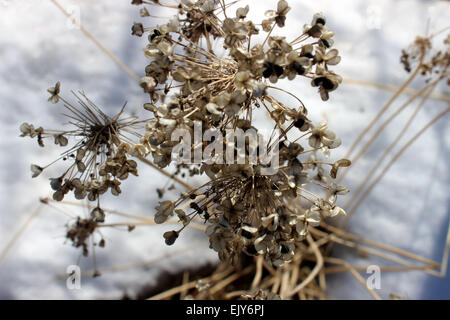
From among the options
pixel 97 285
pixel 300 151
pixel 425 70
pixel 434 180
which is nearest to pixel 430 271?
pixel 434 180

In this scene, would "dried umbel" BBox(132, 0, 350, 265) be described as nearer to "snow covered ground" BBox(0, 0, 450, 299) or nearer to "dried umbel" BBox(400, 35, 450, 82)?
"snow covered ground" BBox(0, 0, 450, 299)

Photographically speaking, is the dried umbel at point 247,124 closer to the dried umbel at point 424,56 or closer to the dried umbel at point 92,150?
the dried umbel at point 92,150

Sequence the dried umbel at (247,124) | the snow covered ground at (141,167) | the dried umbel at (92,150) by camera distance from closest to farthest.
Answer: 1. the dried umbel at (247,124)
2. the dried umbel at (92,150)
3. the snow covered ground at (141,167)

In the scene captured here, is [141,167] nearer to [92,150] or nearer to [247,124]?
[92,150]

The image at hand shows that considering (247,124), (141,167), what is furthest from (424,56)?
(141,167)

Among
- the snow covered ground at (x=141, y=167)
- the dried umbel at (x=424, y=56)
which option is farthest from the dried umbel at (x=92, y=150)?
the dried umbel at (x=424, y=56)

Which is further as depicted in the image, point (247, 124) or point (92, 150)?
point (92, 150)
